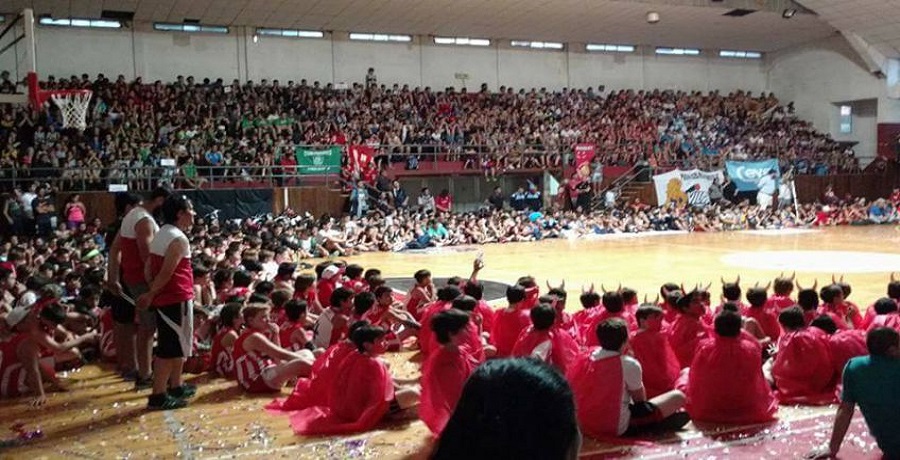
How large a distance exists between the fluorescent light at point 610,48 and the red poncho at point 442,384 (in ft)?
86.9

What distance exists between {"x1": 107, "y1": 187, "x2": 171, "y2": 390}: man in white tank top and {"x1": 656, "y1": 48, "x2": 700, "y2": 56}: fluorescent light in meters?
27.8

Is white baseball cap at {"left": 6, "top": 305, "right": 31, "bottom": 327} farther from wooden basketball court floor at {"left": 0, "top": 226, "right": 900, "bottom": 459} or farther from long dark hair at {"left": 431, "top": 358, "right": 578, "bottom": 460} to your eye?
long dark hair at {"left": 431, "top": 358, "right": 578, "bottom": 460}

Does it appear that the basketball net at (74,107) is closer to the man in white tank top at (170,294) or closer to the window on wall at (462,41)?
the man in white tank top at (170,294)

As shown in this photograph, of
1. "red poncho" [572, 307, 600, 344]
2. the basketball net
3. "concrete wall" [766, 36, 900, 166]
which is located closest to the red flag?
"concrete wall" [766, 36, 900, 166]

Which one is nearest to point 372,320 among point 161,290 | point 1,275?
point 161,290

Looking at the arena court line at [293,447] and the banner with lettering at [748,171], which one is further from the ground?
the banner with lettering at [748,171]

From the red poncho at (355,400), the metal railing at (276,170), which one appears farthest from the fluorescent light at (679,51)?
the red poncho at (355,400)

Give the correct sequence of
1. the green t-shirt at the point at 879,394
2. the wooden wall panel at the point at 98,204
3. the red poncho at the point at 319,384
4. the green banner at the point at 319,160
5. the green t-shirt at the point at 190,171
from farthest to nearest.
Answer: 1. the green banner at the point at 319,160
2. the green t-shirt at the point at 190,171
3. the wooden wall panel at the point at 98,204
4. the red poncho at the point at 319,384
5. the green t-shirt at the point at 879,394

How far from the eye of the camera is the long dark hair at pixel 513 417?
1119 mm

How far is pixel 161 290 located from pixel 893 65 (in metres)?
28.8

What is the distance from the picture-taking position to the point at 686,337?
5191 mm

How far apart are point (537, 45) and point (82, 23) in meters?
15.3

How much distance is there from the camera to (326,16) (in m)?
22.9

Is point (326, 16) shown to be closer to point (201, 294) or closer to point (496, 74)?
point (496, 74)
